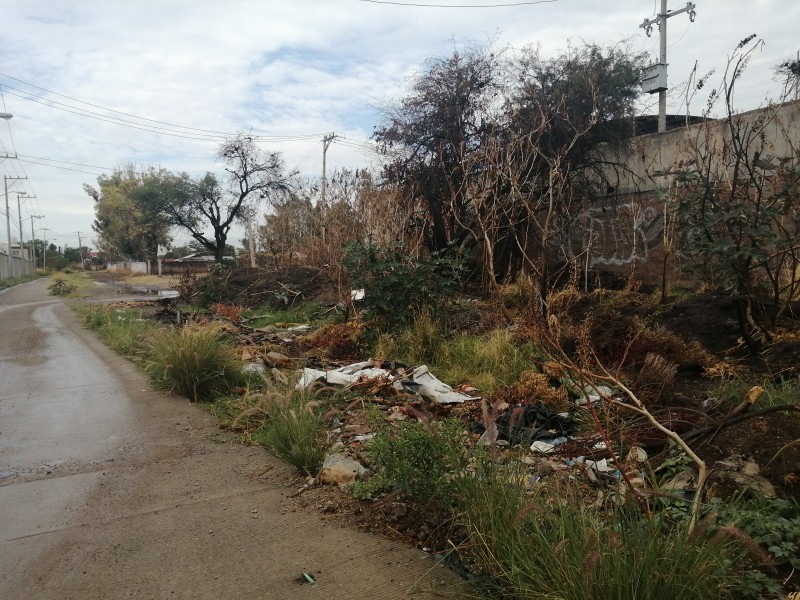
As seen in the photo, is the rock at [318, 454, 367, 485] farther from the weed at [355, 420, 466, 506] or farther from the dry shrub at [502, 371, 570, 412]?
the dry shrub at [502, 371, 570, 412]

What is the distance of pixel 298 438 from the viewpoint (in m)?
4.69

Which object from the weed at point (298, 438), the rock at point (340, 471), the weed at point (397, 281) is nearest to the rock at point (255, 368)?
the weed at point (397, 281)

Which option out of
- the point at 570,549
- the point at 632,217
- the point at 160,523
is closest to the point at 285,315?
the point at 632,217

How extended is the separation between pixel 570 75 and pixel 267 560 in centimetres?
1429

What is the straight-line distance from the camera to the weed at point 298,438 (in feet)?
15.1

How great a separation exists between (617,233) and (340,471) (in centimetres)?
1176

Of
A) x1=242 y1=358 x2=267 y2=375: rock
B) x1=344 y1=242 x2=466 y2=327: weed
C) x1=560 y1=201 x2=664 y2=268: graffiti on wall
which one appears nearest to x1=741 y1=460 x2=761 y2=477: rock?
x1=242 y1=358 x2=267 y2=375: rock

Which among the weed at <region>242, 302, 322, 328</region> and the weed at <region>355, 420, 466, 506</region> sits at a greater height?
the weed at <region>355, 420, 466, 506</region>

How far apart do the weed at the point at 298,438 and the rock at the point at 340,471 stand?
0.45 ft

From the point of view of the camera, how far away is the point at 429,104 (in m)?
15.6

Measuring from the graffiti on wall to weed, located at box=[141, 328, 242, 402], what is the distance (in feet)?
27.3

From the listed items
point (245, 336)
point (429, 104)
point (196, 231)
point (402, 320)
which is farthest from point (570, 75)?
point (196, 231)

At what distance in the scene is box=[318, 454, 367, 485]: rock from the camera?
431 centimetres

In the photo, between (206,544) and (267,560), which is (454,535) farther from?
(206,544)
